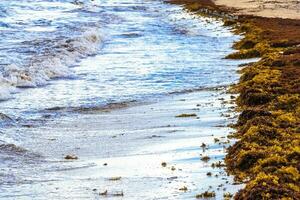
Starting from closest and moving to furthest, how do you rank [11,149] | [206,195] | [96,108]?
[206,195] → [11,149] → [96,108]

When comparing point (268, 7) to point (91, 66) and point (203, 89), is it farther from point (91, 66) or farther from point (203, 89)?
point (203, 89)

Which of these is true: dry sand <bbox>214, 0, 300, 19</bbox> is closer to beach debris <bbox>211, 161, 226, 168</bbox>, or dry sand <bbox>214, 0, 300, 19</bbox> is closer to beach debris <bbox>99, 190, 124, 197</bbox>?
beach debris <bbox>211, 161, 226, 168</bbox>

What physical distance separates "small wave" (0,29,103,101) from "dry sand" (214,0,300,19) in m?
20.6

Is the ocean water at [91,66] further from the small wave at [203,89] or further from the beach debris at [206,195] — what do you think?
the beach debris at [206,195]

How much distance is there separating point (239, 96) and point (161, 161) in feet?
20.4

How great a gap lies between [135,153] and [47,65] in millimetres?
13458

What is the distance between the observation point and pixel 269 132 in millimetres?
11391

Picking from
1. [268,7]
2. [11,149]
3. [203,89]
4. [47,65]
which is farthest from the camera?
[268,7]

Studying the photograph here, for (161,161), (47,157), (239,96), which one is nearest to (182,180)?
(161,161)

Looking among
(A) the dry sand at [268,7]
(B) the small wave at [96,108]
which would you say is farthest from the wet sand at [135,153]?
(A) the dry sand at [268,7]

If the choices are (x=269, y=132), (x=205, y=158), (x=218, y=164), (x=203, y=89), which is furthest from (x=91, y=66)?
(x=218, y=164)

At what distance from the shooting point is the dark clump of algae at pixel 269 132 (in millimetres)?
8523

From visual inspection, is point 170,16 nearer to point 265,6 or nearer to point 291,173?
point 265,6

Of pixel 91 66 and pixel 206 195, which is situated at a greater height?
pixel 206 195
